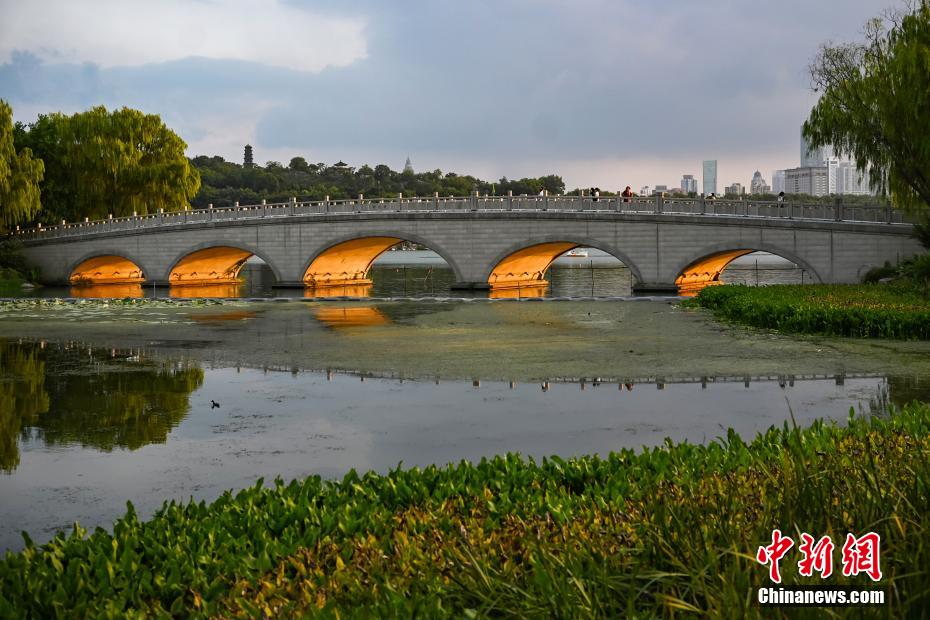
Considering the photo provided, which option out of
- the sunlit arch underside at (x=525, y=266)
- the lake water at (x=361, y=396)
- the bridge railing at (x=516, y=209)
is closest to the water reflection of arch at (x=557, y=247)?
the sunlit arch underside at (x=525, y=266)

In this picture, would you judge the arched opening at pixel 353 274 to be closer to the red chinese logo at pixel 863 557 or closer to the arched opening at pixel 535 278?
the arched opening at pixel 535 278

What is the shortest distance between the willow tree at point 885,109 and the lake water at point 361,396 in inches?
406

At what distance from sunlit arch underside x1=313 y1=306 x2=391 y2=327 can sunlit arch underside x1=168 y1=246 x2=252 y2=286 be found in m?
22.9

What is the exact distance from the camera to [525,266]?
154ft

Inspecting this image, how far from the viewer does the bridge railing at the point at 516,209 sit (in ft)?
118

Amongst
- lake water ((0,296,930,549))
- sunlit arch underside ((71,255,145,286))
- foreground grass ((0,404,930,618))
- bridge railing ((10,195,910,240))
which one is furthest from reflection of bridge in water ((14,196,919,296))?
foreground grass ((0,404,930,618))

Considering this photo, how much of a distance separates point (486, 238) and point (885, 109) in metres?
19.2

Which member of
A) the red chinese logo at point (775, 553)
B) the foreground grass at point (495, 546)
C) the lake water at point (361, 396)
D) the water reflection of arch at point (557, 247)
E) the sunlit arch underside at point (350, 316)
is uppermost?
the water reflection of arch at point (557, 247)

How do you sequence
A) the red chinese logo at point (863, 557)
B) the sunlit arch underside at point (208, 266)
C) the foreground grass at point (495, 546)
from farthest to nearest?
1. the sunlit arch underside at point (208, 266)
2. the foreground grass at point (495, 546)
3. the red chinese logo at point (863, 557)

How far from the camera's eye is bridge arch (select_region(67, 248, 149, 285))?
49.9 meters

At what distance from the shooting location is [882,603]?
10.6 ft

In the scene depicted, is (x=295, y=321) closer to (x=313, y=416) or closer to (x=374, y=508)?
(x=313, y=416)

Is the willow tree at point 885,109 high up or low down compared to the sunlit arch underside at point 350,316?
up

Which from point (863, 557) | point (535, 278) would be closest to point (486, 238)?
point (535, 278)
